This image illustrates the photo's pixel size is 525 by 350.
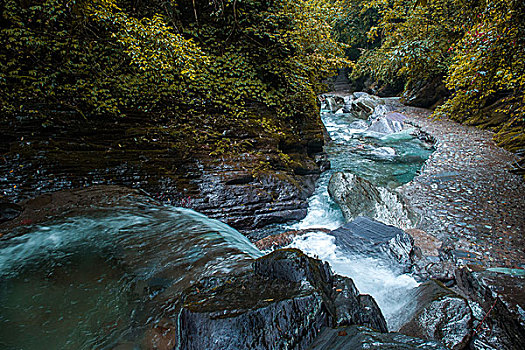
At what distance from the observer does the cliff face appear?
177 inches

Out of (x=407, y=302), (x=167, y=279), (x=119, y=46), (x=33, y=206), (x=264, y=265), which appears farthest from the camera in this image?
(x=119, y=46)

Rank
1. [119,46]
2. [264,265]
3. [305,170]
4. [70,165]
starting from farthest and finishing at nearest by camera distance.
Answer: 1. [305,170]
2. [119,46]
3. [70,165]
4. [264,265]

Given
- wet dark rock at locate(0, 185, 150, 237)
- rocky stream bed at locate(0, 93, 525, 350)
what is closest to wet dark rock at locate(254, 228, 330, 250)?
rocky stream bed at locate(0, 93, 525, 350)

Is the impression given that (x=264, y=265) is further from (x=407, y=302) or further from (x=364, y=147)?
(x=364, y=147)

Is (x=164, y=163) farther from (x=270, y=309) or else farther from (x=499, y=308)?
(x=499, y=308)

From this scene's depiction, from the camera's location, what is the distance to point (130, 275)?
2.53 metres

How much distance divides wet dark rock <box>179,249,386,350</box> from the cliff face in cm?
313

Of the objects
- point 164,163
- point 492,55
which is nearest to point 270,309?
point 164,163

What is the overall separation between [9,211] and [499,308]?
6139 mm

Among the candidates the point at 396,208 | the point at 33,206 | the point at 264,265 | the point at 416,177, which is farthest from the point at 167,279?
the point at 416,177

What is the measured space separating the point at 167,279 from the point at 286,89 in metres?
6.54

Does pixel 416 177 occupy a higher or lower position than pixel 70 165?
lower

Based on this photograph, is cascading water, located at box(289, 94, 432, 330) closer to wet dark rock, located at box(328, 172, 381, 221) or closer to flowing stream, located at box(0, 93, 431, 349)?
flowing stream, located at box(0, 93, 431, 349)

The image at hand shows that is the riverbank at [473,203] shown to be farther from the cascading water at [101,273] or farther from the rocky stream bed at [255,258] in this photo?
the cascading water at [101,273]
